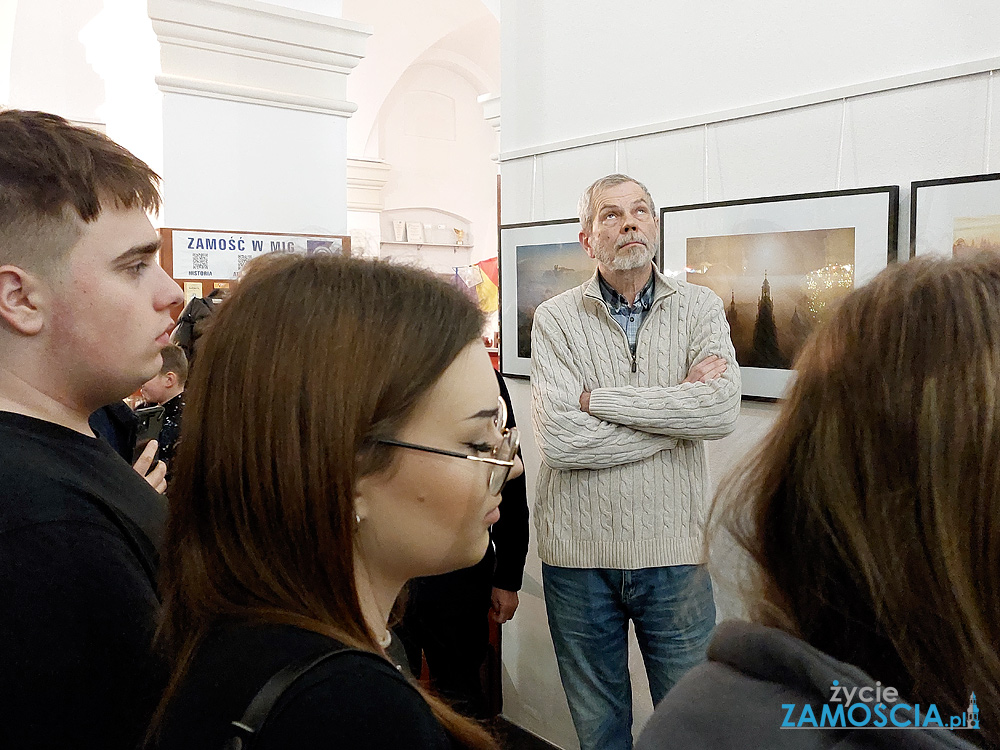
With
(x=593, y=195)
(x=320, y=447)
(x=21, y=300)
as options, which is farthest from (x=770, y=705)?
(x=593, y=195)

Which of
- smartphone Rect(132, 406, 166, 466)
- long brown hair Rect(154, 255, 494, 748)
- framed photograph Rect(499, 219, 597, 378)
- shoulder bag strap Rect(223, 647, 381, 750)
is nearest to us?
shoulder bag strap Rect(223, 647, 381, 750)

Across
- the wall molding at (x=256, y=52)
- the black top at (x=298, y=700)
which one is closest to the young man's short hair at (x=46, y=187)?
the black top at (x=298, y=700)

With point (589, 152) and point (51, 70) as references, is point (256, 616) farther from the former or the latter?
point (51, 70)

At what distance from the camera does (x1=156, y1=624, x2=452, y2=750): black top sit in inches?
30.1

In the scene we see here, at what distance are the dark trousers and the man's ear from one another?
173 cm

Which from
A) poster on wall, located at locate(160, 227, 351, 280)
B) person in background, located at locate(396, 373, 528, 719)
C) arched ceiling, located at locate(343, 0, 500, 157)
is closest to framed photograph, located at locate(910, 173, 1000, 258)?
person in background, located at locate(396, 373, 528, 719)

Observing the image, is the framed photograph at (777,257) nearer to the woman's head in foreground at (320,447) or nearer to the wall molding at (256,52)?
the wall molding at (256,52)

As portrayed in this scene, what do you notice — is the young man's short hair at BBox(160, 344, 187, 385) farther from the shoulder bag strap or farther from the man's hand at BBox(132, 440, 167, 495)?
the shoulder bag strap

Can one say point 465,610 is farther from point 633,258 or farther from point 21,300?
point 21,300

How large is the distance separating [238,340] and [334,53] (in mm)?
3042

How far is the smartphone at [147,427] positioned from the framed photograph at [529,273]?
1.93 meters

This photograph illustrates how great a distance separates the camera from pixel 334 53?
363 cm

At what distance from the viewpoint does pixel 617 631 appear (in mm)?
2748

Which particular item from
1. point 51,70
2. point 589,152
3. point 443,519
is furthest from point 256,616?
point 51,70
